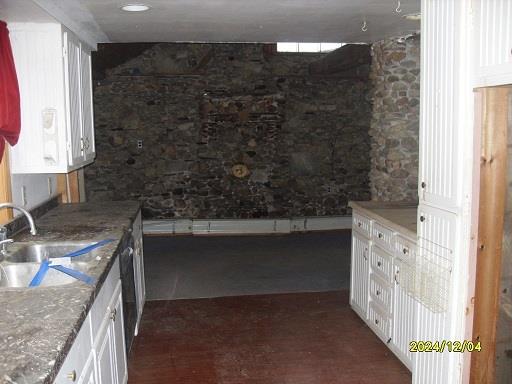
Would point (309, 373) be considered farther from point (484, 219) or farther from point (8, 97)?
point (8, 97)

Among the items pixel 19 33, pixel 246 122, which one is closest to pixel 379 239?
pixel 19 33

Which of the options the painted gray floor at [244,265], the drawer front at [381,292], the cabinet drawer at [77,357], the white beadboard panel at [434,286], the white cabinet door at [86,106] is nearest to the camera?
the cabinet drawer at [77,357]

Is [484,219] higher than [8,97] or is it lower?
lower

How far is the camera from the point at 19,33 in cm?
291

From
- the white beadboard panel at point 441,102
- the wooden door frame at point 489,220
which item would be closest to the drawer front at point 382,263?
the white beadboard panel at point 441,102

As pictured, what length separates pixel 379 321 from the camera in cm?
351

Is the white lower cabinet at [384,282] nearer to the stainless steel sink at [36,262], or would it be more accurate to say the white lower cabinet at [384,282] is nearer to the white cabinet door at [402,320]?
the white cabinet door at [402,320]

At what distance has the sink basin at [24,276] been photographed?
2344 mm

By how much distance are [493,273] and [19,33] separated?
2.90 m

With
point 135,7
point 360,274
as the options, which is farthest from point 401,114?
point 135,7

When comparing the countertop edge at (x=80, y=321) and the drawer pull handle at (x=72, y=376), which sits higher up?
the countertop edge at (x=80, y=321)

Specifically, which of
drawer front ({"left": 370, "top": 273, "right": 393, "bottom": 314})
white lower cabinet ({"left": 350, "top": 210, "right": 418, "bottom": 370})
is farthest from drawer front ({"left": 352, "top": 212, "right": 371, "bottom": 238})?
drawer front ({"left": 370, "top": 273, "right": 393, "bottom": 314})

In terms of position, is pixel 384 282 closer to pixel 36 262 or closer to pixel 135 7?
pixel 36 262

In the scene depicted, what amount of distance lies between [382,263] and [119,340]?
1812 mm
